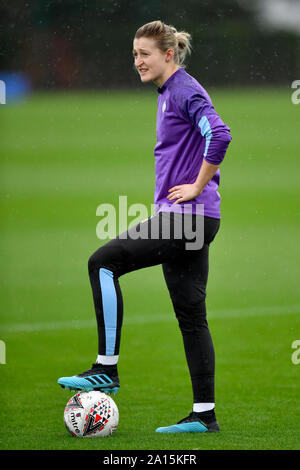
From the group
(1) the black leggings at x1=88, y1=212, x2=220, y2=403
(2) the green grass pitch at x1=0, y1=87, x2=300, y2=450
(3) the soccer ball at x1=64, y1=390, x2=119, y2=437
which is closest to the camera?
(1) the black leggings at x1=88, y1=212, x2=220, y2=403

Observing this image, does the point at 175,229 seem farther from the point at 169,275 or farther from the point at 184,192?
the point at 169,275

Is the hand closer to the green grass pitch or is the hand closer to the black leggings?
the black leggings

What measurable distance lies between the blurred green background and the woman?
0.33m

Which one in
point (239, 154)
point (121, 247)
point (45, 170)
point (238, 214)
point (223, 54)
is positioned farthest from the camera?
point (239, 154)

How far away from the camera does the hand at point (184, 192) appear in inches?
165

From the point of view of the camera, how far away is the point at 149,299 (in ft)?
30.9

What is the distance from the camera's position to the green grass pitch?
188 inches

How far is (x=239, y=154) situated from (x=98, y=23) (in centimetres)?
638

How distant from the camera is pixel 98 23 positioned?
84.7 feet

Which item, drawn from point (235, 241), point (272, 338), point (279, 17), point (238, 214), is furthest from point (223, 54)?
point (272, 338)

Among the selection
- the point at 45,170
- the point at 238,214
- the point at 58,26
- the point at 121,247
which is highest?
the point at 58,26

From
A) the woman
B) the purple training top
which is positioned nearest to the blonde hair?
the woman

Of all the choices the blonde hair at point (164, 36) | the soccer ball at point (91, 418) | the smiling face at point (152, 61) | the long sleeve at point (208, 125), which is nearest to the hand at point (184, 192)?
the long sleeve at point (208, 125)

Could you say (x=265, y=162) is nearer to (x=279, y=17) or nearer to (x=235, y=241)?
(x=279, y=17)
